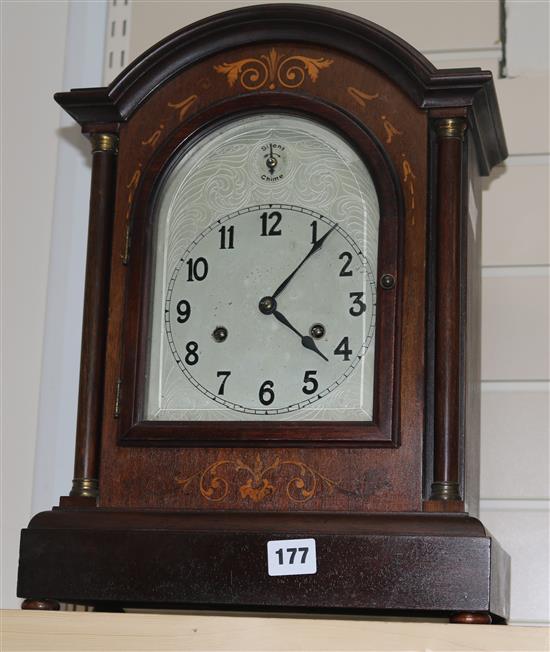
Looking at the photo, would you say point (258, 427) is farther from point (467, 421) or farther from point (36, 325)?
point (36, 325)

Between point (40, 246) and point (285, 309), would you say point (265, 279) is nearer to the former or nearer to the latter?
point (285, 309)

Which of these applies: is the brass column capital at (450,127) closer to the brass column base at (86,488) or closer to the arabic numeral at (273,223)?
the arabic numeral at (273,223)

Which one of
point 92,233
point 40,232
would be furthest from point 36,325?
point 92,233

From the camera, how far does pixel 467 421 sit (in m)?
0.99

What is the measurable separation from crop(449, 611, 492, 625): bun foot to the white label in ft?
0.37

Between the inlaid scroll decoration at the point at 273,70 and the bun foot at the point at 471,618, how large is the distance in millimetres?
469

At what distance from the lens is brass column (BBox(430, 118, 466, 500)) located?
91cm

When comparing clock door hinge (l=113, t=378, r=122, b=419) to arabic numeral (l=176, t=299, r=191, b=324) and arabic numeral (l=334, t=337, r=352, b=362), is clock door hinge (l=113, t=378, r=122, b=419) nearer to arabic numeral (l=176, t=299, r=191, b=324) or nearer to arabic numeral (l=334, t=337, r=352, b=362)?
arabic numeral (l=176, t=299, r=191, b=324)

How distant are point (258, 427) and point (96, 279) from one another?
0.66 ft

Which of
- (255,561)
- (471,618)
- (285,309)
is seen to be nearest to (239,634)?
(255,561)

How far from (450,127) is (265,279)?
8.0 inches

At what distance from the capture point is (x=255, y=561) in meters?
0.91

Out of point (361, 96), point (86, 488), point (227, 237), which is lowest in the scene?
point (86, 488)

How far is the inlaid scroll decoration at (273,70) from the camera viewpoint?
1.02 meters
